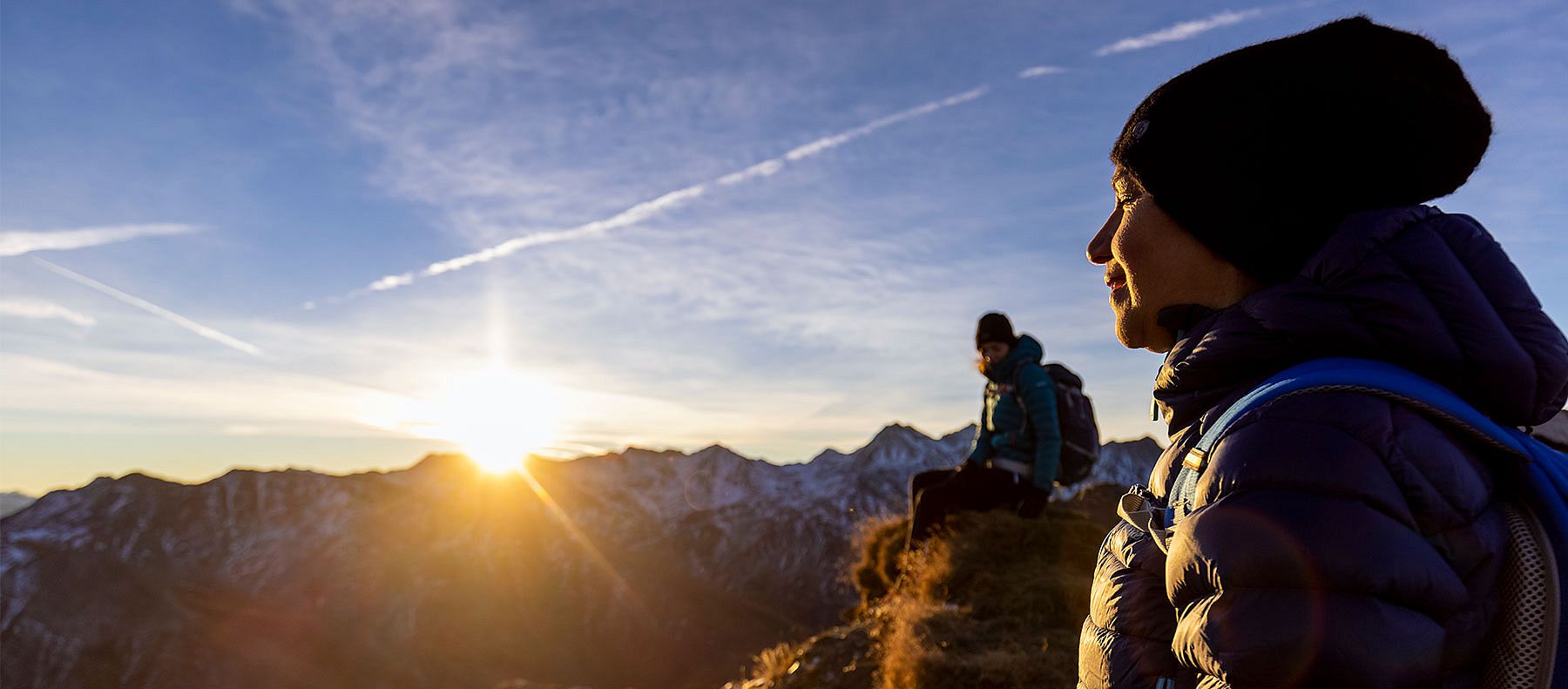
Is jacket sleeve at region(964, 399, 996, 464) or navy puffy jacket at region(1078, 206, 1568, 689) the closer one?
navy puffy jacket at region(1078, 206, 1568, 689)

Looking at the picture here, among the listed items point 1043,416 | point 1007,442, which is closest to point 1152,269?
point 1043,416

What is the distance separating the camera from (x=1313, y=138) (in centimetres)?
172

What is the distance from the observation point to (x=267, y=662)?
186 meters

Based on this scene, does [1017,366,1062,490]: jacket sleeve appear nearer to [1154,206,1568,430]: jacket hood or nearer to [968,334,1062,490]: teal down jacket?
[968,334,1062,490]: teal down jacket

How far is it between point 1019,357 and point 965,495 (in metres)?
2.05

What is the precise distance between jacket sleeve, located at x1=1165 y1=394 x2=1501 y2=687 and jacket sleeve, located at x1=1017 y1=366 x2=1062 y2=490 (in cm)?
825

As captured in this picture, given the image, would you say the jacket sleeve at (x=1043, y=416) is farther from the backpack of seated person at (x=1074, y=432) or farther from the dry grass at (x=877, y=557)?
the dry grass at (x=877, y=557)

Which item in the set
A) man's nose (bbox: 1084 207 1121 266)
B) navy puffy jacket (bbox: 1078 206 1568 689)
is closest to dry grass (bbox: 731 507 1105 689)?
man's nose (bbox: 1084 207 1121 266)

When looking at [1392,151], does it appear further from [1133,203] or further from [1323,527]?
[1323,527]

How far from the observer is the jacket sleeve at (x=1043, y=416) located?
9.52 meters

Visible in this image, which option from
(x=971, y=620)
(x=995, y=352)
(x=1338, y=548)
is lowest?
(x=971, y=620)

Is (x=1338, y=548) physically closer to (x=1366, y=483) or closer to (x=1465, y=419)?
(x=1366, y=483)

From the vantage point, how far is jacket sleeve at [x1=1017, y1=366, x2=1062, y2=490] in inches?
375

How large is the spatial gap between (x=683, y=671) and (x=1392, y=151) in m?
201
